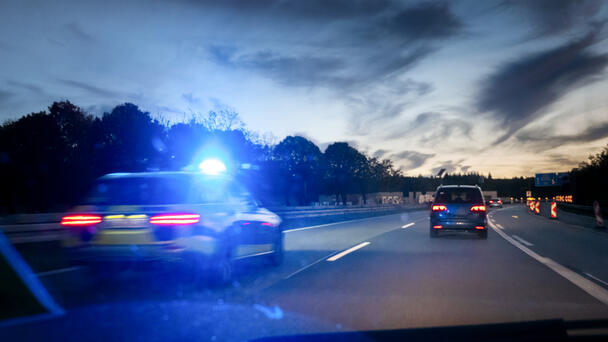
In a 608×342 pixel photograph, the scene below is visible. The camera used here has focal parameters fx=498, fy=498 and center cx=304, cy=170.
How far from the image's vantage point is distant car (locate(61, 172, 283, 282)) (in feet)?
21.4

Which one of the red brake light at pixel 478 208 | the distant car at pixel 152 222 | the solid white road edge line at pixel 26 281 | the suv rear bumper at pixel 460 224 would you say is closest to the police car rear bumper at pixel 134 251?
the distant car at pixel 152 222

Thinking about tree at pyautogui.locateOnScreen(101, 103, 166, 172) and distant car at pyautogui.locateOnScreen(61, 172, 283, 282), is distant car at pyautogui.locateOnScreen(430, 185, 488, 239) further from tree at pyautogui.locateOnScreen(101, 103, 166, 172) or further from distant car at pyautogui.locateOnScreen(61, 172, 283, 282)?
tree at pyautogui.locateOnScreen(101, 103, 166, 172)

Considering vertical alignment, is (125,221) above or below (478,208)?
below

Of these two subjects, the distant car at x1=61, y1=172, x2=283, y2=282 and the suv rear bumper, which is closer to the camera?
the distant car at x1=61, y1=172, x2=283, y2=282

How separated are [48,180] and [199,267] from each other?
191ft

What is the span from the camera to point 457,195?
16.8m

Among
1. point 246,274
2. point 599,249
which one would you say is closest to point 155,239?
point 246,274

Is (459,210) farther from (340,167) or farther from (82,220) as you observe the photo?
(340,167)

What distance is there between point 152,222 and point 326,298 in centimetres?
248

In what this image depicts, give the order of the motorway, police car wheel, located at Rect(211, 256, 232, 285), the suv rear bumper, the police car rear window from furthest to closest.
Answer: the suv rear bumper < police car wheel, located at Rect(211, 256, 232, 285) < the police car rear window < the motorway

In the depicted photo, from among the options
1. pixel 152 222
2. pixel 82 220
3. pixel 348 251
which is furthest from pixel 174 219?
pixel 348 251

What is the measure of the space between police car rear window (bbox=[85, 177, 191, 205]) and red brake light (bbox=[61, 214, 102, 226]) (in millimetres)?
203

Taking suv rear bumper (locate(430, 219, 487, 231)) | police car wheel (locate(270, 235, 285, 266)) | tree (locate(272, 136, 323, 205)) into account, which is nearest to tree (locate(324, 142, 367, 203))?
tree (locate(272, 136, 323, 205))

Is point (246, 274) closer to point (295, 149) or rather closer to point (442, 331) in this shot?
point (442, 331)
